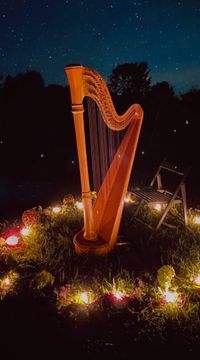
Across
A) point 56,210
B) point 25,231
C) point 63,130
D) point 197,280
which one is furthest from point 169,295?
point 63,130

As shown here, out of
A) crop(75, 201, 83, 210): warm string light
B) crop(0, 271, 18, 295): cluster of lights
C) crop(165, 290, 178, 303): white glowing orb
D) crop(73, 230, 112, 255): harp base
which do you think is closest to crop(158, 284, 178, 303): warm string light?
Result: crop(165, 290, 178, 303): white glowing orb

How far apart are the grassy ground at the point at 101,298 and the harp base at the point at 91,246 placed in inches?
2.8

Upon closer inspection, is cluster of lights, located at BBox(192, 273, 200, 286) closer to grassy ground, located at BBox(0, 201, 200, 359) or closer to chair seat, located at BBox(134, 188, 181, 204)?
grassy ground, located at BBox(0, 201, 200, 359)

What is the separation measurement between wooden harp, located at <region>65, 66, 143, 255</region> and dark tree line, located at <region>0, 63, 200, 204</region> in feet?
9.70

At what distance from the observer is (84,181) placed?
127 inches

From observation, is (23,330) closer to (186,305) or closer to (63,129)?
(186,305)

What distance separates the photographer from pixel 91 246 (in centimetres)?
350

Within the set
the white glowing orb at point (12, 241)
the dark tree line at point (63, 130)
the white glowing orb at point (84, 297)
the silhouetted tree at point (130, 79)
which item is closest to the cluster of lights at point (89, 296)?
the white glowing orb at point (84, 297)

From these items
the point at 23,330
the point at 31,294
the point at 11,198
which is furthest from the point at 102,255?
the point at 11,198

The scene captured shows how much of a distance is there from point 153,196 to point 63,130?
467cm

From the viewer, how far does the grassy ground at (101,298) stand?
2584mm

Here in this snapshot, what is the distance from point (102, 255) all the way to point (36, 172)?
4.86 meters

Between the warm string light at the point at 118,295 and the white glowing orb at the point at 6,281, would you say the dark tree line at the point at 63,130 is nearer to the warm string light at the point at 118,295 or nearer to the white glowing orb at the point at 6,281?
the warm string light at the point at 118,295

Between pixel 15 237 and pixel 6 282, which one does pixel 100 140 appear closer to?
pixel 15 237
